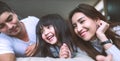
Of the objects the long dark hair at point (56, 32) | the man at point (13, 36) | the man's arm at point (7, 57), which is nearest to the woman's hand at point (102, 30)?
the long dark hair at point (56, 32)

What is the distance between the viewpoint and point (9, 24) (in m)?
1.32

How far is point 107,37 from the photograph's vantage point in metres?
1.39

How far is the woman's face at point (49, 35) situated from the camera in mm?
1354

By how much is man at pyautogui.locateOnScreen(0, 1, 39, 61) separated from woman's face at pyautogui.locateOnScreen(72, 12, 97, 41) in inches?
11.1

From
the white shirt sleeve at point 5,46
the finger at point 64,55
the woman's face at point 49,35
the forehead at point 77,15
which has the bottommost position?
the finger at point 64,55

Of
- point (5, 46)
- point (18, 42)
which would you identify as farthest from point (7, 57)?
point (18, 42)

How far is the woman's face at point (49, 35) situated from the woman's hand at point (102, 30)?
0.26 m

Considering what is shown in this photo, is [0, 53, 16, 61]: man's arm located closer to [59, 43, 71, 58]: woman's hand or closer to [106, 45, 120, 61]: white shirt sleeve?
[59, 43, 71, 58]: woman's hand

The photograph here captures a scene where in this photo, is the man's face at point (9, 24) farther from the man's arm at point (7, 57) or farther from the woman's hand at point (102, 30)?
the woman's hand at point (102, 30)

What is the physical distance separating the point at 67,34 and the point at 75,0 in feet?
10.3

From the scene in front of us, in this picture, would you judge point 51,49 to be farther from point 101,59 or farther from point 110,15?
point 110,15

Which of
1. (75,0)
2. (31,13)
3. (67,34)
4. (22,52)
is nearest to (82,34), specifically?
(67,34)

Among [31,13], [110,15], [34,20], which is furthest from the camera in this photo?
[31,13]

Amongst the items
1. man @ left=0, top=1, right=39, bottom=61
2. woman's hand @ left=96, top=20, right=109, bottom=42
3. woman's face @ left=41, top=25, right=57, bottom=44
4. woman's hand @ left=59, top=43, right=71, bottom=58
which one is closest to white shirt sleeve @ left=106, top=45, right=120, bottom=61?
woman's hand @ left=96, top=20, right=109, bottom=42
